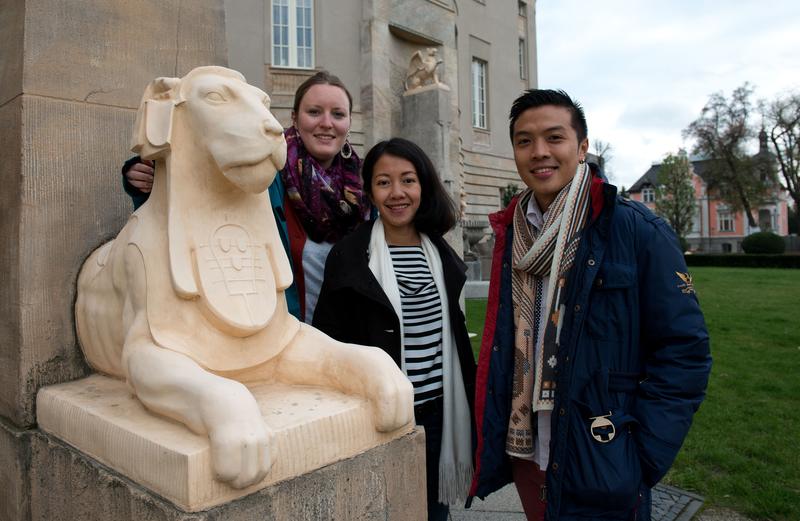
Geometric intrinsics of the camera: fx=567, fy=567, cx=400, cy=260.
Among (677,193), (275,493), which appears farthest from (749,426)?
(677,193)

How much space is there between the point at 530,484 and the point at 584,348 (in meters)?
0.66

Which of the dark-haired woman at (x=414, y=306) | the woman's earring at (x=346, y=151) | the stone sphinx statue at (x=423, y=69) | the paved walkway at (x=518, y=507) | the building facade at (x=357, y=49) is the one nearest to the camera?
the dark-haired woman at (x=414, y=306)

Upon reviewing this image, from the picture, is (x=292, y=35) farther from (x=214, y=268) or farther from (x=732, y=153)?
(x=732, y=153)

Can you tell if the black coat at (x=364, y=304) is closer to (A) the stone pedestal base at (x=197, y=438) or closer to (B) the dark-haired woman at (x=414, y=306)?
(B) the dark-haired woman at (x=414, y=306)

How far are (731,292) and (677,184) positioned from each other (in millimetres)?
41266

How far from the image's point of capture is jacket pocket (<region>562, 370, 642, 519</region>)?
1792mm

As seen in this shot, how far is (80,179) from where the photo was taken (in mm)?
2385

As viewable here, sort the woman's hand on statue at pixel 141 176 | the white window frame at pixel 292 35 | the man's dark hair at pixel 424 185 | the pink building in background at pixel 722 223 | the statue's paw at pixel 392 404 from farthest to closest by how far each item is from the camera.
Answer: the pink building in background at pixel 722 223 → the white window frame at pixel 292 35 → the man's dark hair at pixel 424 185 → the woman's hand on statue at pixel 141 176 → the statue's paw at pixel 392 404

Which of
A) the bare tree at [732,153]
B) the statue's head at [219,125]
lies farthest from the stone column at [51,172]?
the bare tree at [732,153]

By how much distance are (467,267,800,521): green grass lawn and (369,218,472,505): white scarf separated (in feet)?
6.91

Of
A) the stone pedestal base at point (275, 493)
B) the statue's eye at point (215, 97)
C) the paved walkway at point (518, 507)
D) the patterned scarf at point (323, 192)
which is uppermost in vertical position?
the statue's eye at point (215, 97)

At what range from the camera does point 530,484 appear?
2182mm

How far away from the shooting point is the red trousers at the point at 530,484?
212cm

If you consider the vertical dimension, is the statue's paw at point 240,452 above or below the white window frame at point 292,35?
below
